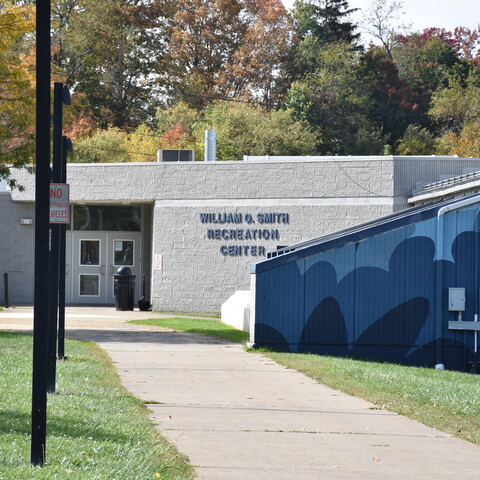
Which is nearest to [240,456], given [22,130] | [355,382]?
[355,382]

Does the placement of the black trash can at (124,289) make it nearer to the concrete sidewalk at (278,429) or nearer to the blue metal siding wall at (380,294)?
the blue metal siding wall at (380,294)

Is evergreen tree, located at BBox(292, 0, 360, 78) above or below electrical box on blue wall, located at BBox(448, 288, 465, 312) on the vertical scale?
above

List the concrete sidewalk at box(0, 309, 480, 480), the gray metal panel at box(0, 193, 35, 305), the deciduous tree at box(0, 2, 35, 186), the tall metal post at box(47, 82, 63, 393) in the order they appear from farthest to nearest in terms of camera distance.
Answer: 1. the gray metal panel at box(0, 193, 35, 305)
2. the deciduous tree at box(0, 2, 35, 186)
3. the tall metal post at box(47, 82, 63, 393)
4. the concrete sidewalk at box(0, 309, 480, 480)

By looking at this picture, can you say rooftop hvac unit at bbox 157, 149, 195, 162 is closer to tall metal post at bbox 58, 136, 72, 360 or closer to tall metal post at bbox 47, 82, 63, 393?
tall metal post at bbox 58, 136, 72, 360

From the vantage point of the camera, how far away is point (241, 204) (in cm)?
2995

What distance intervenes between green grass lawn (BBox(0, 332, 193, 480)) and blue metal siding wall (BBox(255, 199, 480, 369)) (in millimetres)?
6520

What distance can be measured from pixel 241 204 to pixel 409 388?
17.7 metres

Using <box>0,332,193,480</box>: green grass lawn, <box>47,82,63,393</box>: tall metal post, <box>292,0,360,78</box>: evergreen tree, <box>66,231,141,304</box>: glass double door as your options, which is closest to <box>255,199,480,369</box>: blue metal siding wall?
<box>0,332,193,480</box>: green grass lawn

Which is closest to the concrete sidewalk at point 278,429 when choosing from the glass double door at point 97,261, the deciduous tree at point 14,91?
the deciduous tree at point 14,91

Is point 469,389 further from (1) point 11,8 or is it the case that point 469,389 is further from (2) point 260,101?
(2) point 260,101

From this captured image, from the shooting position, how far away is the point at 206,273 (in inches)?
1189

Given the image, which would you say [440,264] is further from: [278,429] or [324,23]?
[324,23]

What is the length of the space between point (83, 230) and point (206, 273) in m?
6.49

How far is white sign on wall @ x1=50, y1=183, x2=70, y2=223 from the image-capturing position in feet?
31.6
